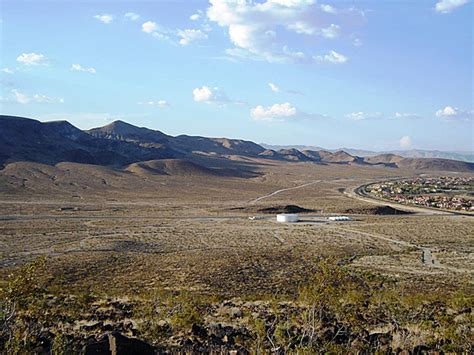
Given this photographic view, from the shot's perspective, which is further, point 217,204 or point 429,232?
point 217,204

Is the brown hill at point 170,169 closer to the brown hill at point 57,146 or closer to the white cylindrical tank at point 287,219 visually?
the brown hill at point 57,146

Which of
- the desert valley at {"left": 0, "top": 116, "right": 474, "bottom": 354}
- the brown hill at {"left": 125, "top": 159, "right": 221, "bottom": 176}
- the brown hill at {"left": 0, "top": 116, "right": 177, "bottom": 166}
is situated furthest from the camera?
the brown hill at {"left": 125, "top": 159, "right": 221, "bottom": 176}

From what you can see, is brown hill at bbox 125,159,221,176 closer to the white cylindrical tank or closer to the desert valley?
the desert valley

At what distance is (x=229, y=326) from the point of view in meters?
13.4

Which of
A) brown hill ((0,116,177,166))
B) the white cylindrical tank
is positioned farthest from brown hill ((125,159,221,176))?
the white cylindrical tank

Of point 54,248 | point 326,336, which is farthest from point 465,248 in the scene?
point 54,248

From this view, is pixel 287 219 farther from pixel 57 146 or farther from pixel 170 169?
pixel 57 146

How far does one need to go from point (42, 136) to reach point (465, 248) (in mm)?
120215

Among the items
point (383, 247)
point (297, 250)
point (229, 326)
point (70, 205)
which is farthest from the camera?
point (70, 205)

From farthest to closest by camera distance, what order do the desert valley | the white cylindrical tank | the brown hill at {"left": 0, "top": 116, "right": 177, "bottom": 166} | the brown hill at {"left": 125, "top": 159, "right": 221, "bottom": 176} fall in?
the brown hill at {"left": 125, "top": 159, "right": 221, "bottom": 176}
the brown hill at {"left": 0, "top": 116, "right": 177, "bottom": 166}
the white cylindrical tank
the desert valley

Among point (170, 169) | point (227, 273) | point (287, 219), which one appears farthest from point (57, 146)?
point (227, 273)

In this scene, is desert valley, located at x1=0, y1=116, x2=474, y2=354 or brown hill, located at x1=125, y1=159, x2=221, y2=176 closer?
desert valley, located at x1=0, y1=116, x2=474, y2=354

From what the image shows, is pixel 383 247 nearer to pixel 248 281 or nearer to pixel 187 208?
pixel 248 281

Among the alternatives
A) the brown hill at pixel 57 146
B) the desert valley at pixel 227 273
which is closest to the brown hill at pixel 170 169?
the brown hill at pixel 57 146
